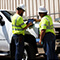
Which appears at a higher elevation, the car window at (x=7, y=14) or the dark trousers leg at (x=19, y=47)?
the car window at (x=7, y=14)

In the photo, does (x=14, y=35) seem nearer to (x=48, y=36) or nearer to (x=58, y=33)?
(x=48, y=36)

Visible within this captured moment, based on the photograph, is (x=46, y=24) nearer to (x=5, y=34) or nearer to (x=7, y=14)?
(x=5, y=34)

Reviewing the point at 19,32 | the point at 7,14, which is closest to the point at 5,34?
the point at 7,14

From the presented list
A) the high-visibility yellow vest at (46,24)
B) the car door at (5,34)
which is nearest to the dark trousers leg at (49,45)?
the high-visibility yellow vest at (46,24)

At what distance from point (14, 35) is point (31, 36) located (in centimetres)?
58

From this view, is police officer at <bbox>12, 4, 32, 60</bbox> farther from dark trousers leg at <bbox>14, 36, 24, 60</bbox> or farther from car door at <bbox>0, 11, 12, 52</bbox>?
car door at <bbox>0, 11, 12, 52</bbox>

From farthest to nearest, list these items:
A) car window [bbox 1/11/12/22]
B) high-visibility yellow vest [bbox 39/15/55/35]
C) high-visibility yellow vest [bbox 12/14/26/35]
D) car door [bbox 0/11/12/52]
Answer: car window [bbox 1/11/12/22] < car door [bbox 0/11/12/52] < high-visibility yellow vest [bbox 12/14/26/35] < high-visibility yellow vest [bbox 39/15/55/35]

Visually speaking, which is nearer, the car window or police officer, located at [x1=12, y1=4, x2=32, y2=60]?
police officer, located at [x1=12, y1=4, x2=32, y2=60]

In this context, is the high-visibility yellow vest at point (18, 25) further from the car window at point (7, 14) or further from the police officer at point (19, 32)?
the car window at point (7, 14)

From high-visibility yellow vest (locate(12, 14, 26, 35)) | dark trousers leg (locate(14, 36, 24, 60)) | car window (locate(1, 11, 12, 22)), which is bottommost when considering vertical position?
dark trousers leg (locate(14, 36, 24, 60))

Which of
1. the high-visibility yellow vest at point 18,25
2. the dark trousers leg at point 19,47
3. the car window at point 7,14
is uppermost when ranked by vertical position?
the car window at point 7,14

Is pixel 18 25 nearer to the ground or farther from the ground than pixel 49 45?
farther from the ground

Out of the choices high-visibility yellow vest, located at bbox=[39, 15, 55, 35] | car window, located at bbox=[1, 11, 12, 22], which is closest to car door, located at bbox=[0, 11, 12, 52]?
car window, located at bbox=[1, 11, 12, 22]

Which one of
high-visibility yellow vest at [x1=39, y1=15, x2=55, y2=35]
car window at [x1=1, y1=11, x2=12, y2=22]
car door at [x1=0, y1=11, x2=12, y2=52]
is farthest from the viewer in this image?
car window at [x1=1, y1=11, x2=12, y2=22]
